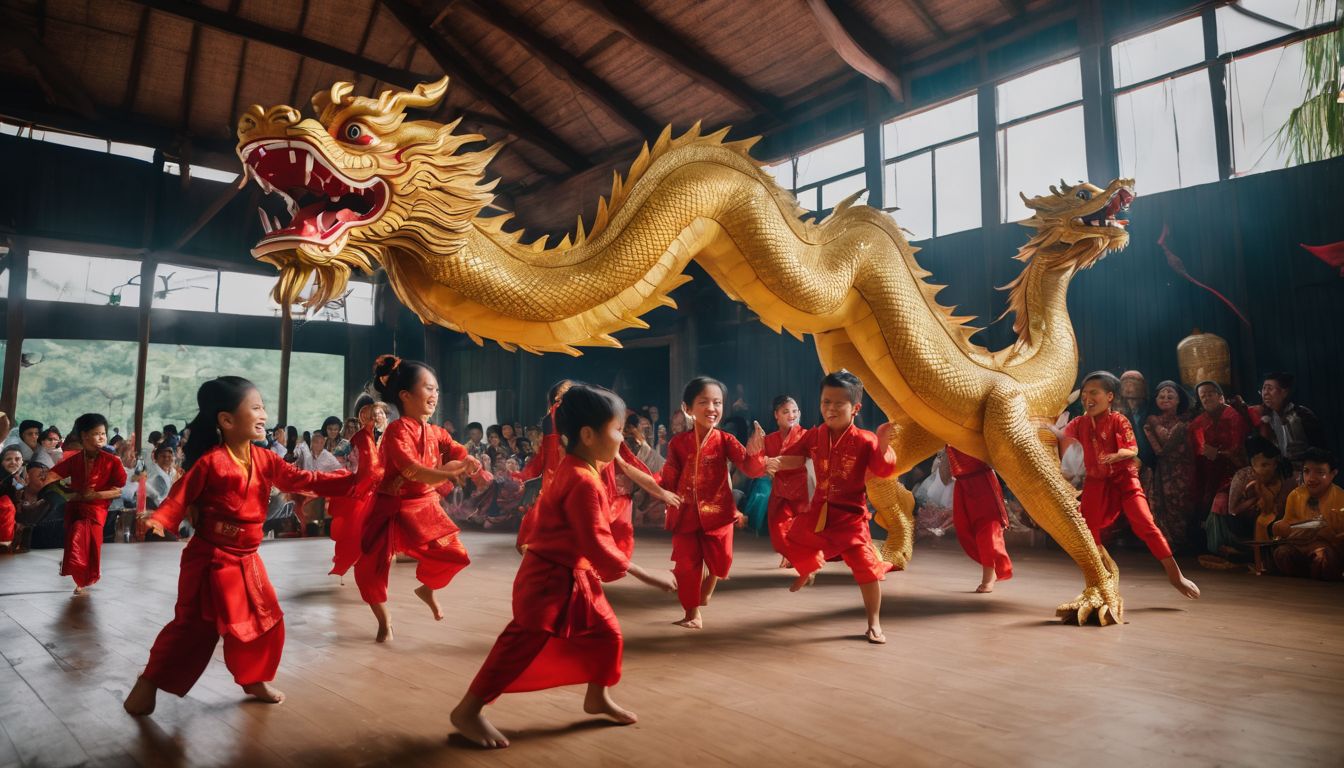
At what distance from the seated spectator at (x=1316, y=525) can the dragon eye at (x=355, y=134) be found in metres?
5.57

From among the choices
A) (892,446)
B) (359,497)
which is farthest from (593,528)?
(892,446)

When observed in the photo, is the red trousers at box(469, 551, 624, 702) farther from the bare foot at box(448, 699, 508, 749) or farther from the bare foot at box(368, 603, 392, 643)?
the bare foot at box(368, 603, 392, 643)

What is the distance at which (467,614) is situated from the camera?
3.85 m

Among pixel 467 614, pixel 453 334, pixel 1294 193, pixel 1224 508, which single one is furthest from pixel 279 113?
pixel 453 334

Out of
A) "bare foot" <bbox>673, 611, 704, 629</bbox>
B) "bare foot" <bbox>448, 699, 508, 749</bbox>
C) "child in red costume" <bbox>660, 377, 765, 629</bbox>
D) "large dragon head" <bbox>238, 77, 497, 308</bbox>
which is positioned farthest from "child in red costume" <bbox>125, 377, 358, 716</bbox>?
"child in red costume" <bbox>660, 377, 765, 629</bbox>

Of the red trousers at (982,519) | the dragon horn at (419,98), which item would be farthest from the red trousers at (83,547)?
the red trousers at (982,519)

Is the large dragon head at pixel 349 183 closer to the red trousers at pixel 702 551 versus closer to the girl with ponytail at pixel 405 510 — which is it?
the girl with ponytail at pixel 405 510

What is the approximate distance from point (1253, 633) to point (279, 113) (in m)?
4.24

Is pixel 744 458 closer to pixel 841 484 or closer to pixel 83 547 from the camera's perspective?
pixel 841 484

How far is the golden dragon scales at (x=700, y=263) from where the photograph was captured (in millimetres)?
2445

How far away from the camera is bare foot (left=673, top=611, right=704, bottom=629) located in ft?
11.4

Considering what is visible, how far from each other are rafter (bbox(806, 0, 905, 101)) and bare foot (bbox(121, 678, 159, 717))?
6440mm

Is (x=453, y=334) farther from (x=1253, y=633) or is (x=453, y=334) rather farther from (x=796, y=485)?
(x=1253, y=633)

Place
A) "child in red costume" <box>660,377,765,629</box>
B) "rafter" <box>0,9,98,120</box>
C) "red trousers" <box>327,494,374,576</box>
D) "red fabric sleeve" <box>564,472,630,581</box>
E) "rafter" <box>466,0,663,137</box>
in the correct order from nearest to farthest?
"red fabric sleeve" <box>564,472,630,581</box> < "child in red costume" <box>660,377,765,629</box> < "red trousers" <box>327,494,374,576</box> < "rafter" <box>0,9,98,120</box> < "rafter" <box>466,0,663,137</box>
